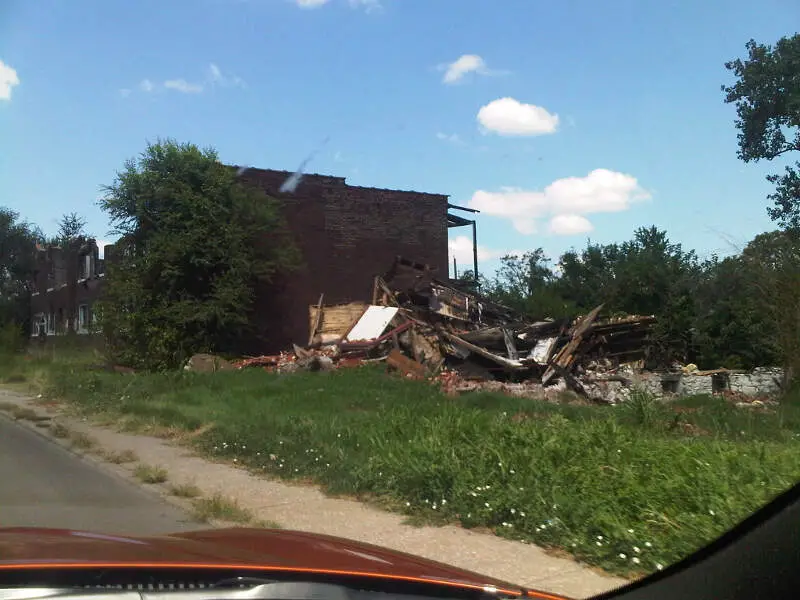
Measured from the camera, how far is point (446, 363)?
22766 millimetres

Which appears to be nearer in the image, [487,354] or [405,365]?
[405,365]

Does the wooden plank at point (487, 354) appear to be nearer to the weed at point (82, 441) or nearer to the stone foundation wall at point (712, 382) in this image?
the stone foundation wall at point (712, 382)

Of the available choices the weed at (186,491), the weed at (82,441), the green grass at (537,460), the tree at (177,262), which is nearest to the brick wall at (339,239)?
the tree at (177,262)

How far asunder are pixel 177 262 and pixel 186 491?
1939 centimetres

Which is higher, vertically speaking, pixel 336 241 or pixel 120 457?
pixel 336 241

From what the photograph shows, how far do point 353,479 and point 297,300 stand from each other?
2473 centimetres

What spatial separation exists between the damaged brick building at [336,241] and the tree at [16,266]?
11.2m

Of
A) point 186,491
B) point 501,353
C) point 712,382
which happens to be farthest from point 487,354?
point 186,491

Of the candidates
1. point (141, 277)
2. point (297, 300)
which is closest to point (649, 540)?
point (141, 277)

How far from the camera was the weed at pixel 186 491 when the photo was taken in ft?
29.0

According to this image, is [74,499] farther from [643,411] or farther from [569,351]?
[569,351]

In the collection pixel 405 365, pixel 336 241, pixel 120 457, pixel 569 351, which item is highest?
pixel 336 241

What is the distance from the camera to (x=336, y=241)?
3444 centimetres

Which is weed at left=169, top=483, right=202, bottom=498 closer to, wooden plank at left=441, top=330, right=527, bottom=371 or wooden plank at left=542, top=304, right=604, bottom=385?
wooden plank at left=542, top=304, right=604, bottom=385
